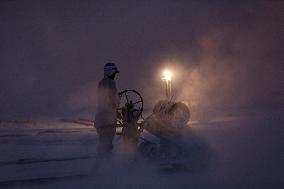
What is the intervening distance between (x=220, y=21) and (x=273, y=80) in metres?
7.75

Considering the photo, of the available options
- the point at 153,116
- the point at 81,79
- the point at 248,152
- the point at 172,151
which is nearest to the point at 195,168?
the point at 172,151

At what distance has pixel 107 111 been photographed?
9086 millimetres

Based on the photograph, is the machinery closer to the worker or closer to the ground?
the ground

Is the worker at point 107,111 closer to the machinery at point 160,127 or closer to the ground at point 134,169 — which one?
the ground at point 134,169

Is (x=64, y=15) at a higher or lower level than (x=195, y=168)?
higher

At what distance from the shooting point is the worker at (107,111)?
29.7 ft

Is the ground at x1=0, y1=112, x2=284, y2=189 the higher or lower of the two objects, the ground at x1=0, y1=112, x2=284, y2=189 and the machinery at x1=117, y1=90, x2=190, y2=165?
the lower

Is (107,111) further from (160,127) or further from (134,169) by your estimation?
(160,127)

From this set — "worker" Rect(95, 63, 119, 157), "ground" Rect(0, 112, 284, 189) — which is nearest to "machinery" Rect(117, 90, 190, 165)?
"ground" Rect(0, 112, 284, 189)

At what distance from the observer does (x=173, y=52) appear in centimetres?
4266

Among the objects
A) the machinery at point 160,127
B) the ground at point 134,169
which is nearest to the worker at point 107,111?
the ground at point 134,169

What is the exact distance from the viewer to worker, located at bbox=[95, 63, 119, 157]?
906cm

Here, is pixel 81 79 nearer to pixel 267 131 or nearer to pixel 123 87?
pixel 123 87

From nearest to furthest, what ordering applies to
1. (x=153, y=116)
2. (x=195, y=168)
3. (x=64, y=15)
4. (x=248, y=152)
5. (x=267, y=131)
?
(x=195, y=168) < (x=153, y=116) < (x=248, y=152) < (x=267, y=131) < (x=64, y=15)
